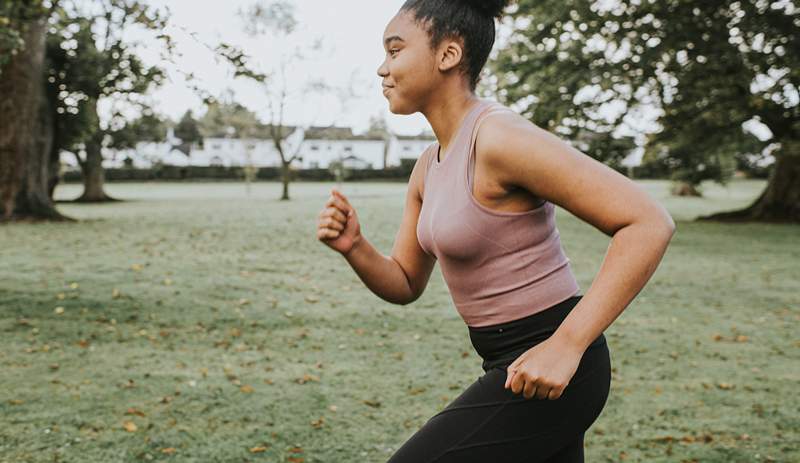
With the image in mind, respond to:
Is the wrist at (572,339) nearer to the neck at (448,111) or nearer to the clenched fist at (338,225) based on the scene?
the neck at (448,111)

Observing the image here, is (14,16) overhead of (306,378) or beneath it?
overhead

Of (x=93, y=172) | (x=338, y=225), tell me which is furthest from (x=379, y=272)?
(x=93, y=172)

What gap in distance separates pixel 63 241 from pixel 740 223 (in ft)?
71.9

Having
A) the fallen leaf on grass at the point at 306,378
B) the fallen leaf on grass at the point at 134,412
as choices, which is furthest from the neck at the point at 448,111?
the fallen leaf on grass at the point at 306,378

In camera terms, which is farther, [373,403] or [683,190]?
[683,190]

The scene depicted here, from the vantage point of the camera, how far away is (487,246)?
2.10 meters

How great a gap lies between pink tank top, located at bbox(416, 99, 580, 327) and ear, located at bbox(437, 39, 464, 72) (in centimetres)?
14

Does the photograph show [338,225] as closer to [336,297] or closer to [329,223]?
[329,223]

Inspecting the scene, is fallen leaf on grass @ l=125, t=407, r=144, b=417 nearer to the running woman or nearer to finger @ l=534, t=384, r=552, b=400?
the running woman

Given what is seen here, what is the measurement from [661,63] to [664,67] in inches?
17.5

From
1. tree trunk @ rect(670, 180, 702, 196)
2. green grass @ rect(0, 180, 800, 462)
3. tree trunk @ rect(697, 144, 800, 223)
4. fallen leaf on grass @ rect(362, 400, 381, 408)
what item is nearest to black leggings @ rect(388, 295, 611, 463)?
green grass @ rect(0, 180, 800, 462)

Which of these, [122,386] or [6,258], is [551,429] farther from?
[6,258]

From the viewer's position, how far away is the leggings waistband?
2.16 m

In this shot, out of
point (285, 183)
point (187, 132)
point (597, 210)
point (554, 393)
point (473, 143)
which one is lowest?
point (285, 183)
